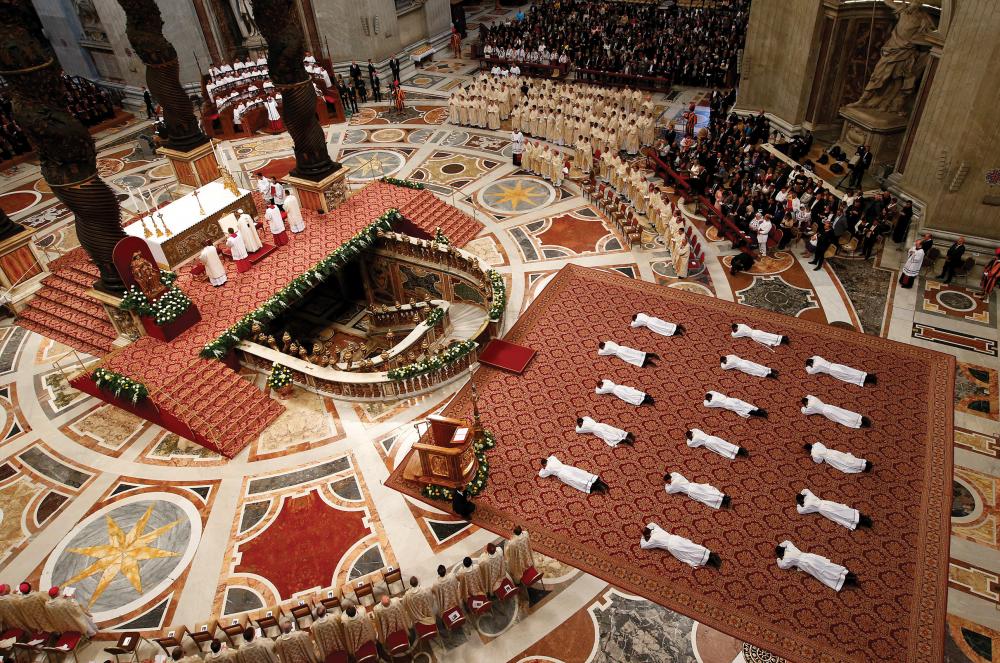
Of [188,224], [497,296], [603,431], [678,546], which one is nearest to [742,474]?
[678,546]

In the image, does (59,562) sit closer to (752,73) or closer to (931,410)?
(931,410)

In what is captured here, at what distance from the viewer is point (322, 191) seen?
674 inches

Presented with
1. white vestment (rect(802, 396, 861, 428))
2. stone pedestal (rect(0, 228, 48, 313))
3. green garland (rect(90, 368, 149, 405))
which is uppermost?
stone pedestal (rect(0, 228, 48, 313))

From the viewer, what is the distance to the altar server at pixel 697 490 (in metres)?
10.3

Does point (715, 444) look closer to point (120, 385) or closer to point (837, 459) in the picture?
point (837, 459)

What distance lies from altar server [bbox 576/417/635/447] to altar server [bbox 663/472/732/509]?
113cm

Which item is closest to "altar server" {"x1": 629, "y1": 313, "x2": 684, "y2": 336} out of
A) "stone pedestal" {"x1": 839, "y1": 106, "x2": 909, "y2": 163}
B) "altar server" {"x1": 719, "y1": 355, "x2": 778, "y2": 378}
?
"altar server" {"x1": 719, "y1": 355, "x2": 778, "y2": 378}

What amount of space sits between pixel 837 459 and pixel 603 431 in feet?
12.9

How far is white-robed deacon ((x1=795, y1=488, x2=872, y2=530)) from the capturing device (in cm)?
988

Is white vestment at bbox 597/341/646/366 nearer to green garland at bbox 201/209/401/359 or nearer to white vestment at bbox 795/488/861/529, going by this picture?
white vestment at bbox 795/488/861/529

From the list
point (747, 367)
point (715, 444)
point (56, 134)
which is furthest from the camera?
point (747, 367)

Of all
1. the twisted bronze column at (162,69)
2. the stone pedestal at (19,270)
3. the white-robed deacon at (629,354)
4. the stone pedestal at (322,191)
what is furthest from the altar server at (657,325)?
the stone pedestal at (19,270)

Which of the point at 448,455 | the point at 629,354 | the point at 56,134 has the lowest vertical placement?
the point at 629,354

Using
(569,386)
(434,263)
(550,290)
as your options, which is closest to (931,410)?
(569,386)
